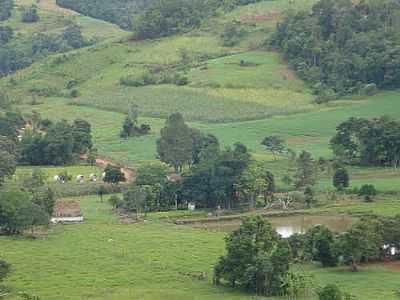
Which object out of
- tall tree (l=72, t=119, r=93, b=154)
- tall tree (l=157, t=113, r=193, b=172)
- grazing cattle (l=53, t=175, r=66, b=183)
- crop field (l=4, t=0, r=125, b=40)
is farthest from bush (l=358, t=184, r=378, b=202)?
crop field (l=4, t=0, r=125, b=40)

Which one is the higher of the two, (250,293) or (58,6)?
(58,6)

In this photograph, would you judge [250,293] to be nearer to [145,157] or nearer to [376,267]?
[376,267]

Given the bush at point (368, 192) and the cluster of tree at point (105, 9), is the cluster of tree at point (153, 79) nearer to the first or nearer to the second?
the bush at point (368, 192)

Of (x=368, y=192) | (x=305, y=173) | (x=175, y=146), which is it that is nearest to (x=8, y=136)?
(x=175, y=146)

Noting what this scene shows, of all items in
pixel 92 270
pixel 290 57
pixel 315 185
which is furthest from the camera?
pixel 290 57

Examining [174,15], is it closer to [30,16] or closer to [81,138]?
[30,16]

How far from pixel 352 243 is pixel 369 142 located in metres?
24.6

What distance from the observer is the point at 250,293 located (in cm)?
4912

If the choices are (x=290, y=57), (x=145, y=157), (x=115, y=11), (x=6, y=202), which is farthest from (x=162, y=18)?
(x=6, y=202)

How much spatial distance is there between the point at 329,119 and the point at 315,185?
19.5 m

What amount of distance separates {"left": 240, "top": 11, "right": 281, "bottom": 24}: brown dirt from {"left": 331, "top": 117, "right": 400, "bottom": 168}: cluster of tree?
1736 inches

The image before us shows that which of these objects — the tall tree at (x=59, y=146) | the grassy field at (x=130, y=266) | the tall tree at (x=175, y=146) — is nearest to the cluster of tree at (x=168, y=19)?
the tall tree at (x=59, y=146)

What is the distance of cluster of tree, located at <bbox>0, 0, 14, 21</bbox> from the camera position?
143000 millimetres

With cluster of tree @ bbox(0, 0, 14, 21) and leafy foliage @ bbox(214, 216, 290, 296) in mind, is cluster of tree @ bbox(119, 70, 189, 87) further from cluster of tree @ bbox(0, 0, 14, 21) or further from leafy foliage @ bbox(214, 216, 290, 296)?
leafy foliage @ bbox(214, 216, 290, 296)
